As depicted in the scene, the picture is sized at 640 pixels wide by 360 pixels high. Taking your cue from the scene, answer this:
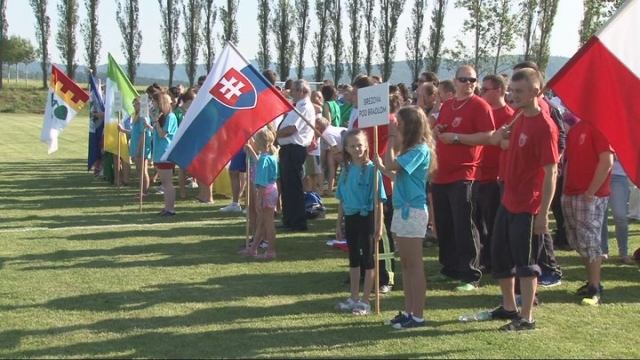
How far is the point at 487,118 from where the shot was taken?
22.8 ft

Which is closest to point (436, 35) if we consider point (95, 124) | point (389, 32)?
point (389, 32)

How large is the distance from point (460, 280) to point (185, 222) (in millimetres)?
5092

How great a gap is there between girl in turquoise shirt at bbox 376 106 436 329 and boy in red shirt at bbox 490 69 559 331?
634 millimetres

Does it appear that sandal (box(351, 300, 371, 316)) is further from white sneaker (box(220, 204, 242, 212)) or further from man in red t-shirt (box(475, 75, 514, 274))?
white sneaker (box(220, 204, 242, 212))

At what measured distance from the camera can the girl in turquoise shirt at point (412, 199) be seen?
587cm

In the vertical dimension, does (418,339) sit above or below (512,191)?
below

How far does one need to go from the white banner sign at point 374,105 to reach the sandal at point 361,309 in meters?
1.54

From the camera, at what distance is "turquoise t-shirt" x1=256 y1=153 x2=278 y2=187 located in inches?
337

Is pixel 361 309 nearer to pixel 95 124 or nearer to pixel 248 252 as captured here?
pixel 248 252

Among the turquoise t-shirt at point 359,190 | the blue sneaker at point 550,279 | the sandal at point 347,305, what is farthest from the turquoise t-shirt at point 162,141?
the blue sneaker at point 550,279

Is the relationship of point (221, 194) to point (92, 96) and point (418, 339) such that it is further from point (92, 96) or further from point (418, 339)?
point (418, 339)

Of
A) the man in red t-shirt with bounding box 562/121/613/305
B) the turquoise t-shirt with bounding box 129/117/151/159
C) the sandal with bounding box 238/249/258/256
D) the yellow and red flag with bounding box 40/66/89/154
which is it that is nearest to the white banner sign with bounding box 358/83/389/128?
the man in red t-shirt with bounding box 562/121/613/305

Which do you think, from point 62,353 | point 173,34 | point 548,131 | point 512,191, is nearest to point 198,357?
point 62,353

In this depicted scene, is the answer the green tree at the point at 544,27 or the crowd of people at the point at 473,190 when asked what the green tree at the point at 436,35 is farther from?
the crowd of people at the point at 473,190
